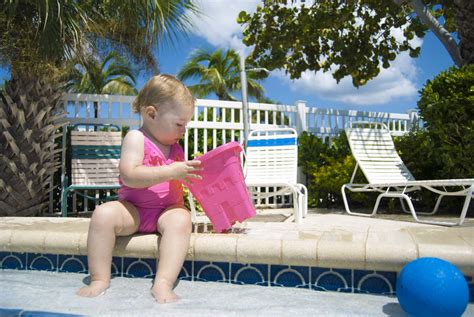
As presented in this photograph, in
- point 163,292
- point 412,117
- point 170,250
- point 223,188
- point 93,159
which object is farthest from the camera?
point 412,117

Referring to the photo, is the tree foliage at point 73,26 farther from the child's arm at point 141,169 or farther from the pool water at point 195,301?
the pool water at point 195,301

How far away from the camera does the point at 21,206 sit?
4.95 metres

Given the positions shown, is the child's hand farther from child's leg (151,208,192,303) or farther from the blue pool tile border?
the blue pool tile border

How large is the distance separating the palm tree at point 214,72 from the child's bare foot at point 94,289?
80.8 ft

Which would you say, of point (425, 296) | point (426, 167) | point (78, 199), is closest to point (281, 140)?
point (426, 167)

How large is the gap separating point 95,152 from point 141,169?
411 centimetres

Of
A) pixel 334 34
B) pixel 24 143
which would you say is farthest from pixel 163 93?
pixel 334 34

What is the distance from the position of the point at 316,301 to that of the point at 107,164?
15.0ft

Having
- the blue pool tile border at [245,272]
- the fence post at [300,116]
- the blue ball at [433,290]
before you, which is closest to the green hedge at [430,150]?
the fence post at [300,116]

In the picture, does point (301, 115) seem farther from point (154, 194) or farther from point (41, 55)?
point (154, 194)

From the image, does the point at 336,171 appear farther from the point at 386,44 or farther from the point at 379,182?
the point at 386,44

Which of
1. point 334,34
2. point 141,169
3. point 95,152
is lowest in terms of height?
point 141,169

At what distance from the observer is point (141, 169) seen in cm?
211

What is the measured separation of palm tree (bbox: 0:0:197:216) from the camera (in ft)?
15.0
